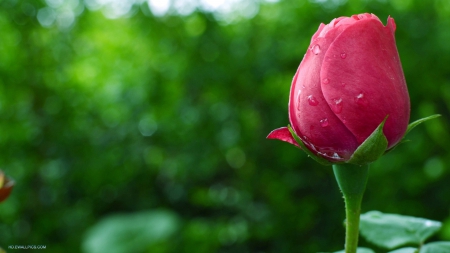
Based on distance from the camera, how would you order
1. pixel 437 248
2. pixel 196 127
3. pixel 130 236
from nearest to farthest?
pixel 437 248, pixel 130 236, pixel 196 127

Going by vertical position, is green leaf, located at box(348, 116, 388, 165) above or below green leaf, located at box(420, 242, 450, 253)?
above

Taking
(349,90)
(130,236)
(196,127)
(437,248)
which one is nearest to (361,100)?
(349,90)

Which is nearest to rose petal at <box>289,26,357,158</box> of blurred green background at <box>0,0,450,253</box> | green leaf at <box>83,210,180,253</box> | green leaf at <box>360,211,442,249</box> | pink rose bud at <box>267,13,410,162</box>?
pink rose bud at <box>267,13,410,162</box>

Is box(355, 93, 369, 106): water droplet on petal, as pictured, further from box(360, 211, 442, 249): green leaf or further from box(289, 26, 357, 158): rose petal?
box(360, 211, 442, 249): green leaf

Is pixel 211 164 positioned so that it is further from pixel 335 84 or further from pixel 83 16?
pixel 335 84

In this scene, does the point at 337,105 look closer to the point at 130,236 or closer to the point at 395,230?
the point at 395,230

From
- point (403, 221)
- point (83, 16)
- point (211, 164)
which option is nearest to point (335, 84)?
point (403, 221)
